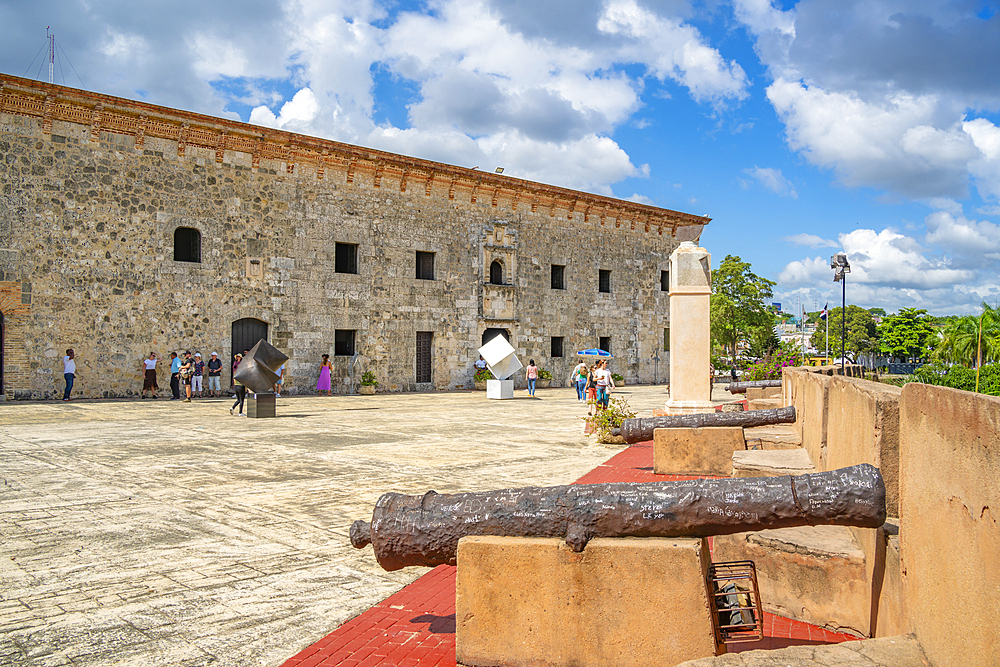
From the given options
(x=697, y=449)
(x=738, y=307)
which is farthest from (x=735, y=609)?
(x=738, y=307)

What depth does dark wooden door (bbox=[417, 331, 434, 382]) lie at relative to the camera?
2331 centimetres

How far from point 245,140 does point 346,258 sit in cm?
461

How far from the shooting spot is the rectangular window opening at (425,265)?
23672 mm

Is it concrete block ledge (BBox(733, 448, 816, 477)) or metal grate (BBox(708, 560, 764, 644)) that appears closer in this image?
metal grate (BBox(708, 560, 764, 644))

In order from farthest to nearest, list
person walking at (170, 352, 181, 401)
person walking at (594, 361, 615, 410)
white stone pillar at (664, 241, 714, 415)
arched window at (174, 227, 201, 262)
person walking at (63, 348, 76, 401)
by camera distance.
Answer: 1. arched window at (174, 227, 201, 262)
2. person walking at (170, 352, 181, 401)
3. person walking at (63, 348, 76, 401)
4. person walking at (594, 361, 615, 410)
5. white stone pillar at (664, 241, 714, 415)

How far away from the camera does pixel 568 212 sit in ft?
90.4

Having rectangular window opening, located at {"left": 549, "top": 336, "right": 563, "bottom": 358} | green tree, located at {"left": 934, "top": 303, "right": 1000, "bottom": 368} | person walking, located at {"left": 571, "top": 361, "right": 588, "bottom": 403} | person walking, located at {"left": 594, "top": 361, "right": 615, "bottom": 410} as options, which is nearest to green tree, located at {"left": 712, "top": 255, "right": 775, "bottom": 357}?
green tree, located at {"left": 934, "top": 303, "right": 1000, "bottom": 368}

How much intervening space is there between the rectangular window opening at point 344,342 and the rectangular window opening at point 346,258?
1.99 m

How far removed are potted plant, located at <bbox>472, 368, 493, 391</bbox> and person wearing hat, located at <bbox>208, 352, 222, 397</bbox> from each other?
8677mm

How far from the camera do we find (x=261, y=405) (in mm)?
13969

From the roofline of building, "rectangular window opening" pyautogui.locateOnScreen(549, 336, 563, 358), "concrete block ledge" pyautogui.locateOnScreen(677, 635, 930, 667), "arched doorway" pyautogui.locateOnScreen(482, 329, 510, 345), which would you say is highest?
the roofline of building

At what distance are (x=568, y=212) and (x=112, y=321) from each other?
16848 mm

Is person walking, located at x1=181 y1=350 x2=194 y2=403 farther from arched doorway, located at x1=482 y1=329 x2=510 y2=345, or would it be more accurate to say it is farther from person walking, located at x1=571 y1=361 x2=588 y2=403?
arched doorway, located at x1=482 y1=329 x2=510 y2=345

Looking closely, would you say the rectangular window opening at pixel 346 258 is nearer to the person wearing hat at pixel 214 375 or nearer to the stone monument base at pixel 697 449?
the person wearing hat at pixel 214 375
